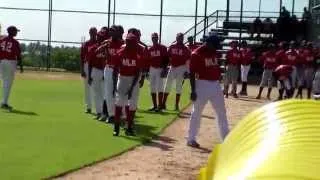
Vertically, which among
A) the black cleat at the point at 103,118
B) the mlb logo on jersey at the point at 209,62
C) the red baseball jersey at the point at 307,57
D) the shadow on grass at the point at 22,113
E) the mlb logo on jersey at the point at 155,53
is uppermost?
the mlb logo on jersey at the point at 209,62

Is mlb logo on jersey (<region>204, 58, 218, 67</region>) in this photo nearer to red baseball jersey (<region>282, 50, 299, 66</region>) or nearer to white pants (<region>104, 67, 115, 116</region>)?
white pants (<region>104, 67, 115, 116</region>)

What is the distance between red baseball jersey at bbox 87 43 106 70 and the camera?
14480 mm

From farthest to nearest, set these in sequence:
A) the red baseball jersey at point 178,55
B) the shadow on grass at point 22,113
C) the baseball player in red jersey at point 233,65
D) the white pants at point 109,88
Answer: the baseball player in red jersey at point 233,65, the red baseball jersey at point 178,55, the shadow on grass at point 22,113, the white pants at point 109,88

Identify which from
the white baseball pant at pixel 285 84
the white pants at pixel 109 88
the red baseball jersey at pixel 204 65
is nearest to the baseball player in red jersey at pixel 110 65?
the white pants at pixel 109 88

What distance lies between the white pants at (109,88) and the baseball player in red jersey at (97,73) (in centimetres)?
72

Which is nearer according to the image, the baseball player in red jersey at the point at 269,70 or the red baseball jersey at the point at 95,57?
the red baseball jersey at the point at 95,57

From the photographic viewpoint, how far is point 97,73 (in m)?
14.8

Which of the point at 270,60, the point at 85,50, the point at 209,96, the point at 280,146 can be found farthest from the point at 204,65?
the point at 270,60

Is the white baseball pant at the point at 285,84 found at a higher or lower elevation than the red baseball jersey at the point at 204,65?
lower

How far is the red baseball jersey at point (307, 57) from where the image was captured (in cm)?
2403

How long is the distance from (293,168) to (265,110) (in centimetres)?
98

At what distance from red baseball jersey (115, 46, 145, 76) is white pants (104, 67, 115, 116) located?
1.65 m

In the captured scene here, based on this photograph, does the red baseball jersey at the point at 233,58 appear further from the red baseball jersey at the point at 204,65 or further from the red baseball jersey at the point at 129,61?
the red baseball jersey at the point at 204,65

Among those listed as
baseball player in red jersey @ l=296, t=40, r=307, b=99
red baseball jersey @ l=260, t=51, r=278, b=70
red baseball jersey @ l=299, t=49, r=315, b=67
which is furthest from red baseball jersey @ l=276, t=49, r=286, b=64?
red baseball jersey @ l=299, t=49, r=315, b=67
